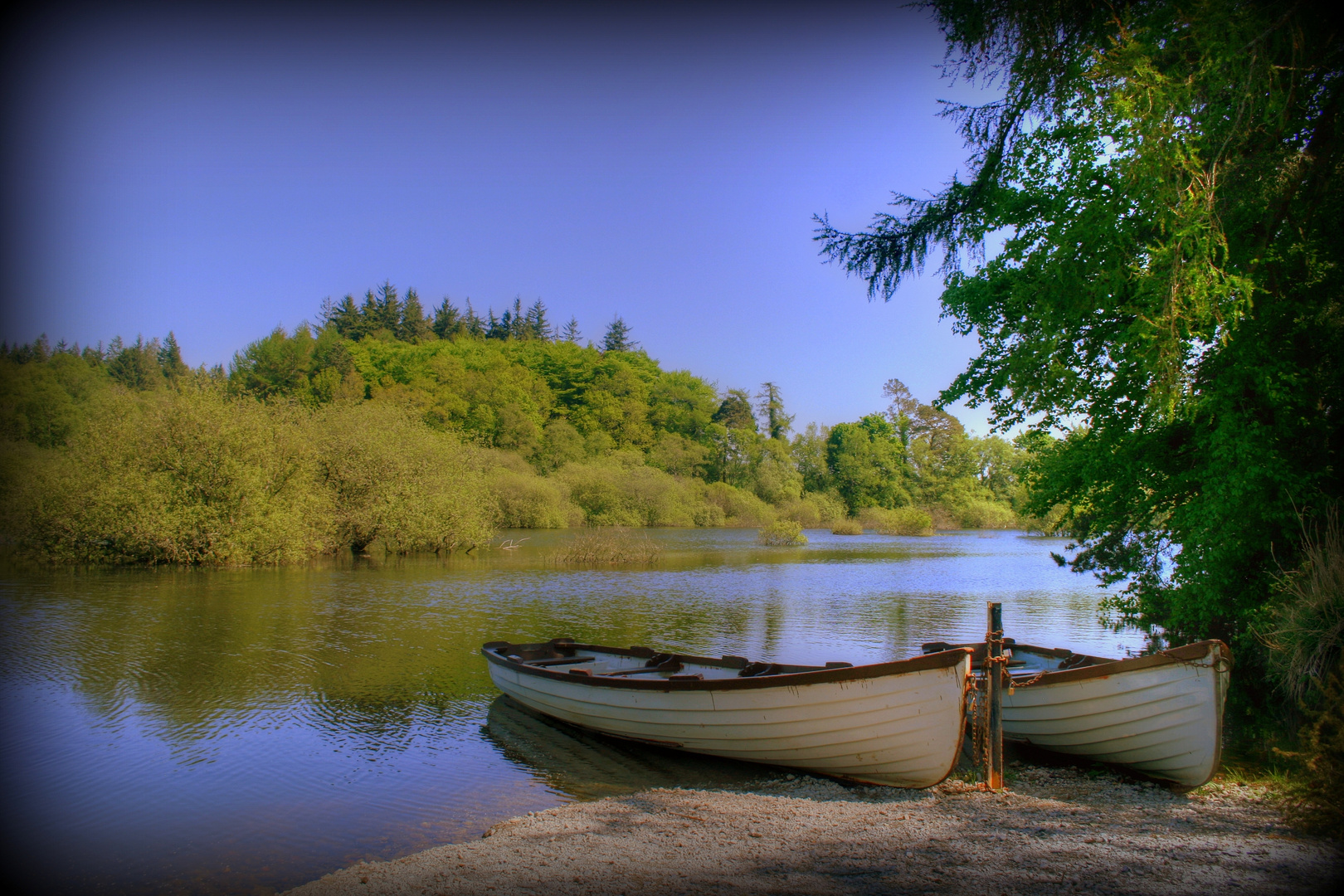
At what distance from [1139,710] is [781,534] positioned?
38519mm

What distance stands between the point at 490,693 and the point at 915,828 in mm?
7440

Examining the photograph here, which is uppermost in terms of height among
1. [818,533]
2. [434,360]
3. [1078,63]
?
[434,360]

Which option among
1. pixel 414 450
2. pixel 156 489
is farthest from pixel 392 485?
pixel 156 489

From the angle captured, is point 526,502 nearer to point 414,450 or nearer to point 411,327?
point 414,450

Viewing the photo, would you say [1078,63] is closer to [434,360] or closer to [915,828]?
[915,828]

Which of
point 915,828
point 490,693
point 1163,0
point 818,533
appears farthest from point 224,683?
point 818,533

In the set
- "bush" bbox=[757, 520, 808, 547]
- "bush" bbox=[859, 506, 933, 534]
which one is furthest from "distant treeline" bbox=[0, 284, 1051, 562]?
"bush" bbox=[757, 520, 808, 547]

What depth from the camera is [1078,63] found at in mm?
9977

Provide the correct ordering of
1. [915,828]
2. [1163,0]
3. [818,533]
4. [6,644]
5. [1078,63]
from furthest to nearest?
[818,533]
[6,644]
[1078,63]
[1163,0]
[915,828]

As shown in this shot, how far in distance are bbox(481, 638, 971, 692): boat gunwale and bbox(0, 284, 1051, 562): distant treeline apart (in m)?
6.25

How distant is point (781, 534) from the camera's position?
4584cm

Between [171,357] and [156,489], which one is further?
[171,357]

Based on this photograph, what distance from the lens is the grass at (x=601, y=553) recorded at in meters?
31.7

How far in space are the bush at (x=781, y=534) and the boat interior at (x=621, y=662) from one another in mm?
34687
